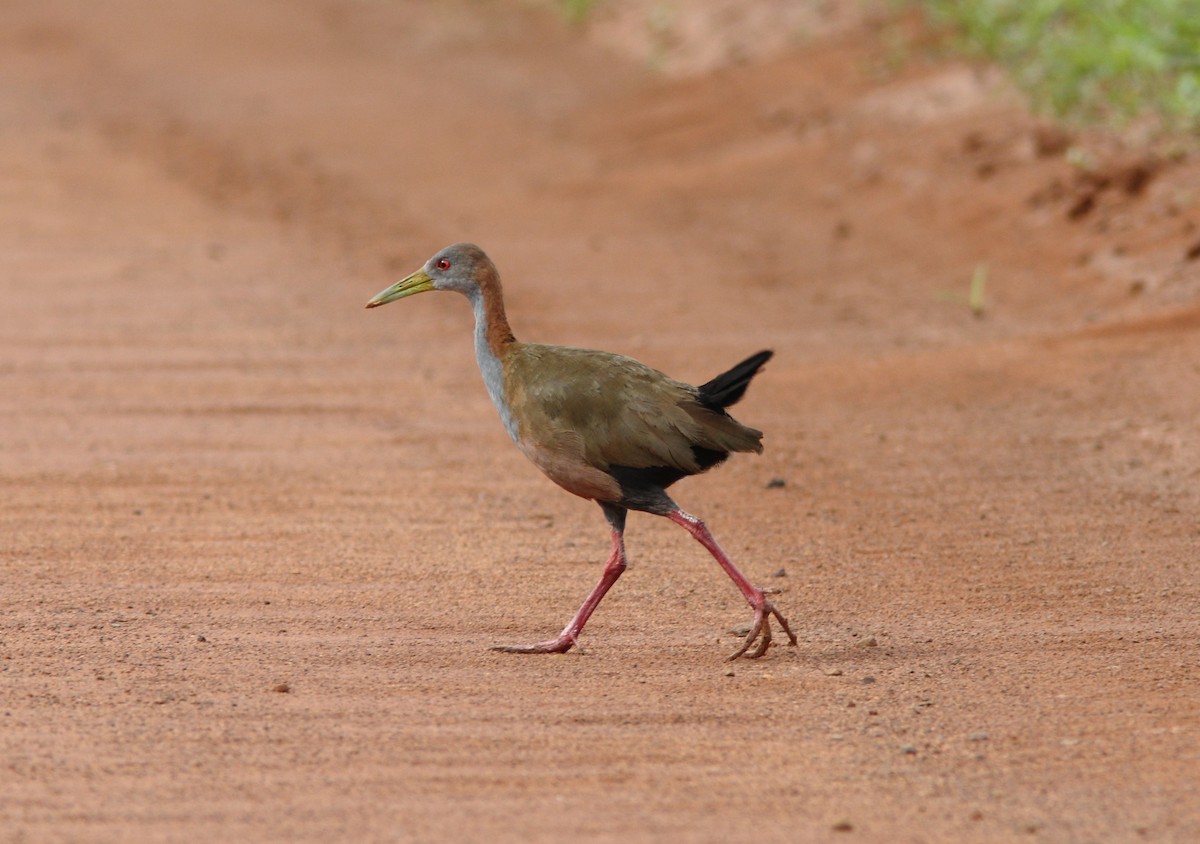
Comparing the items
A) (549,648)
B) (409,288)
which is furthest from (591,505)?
(549,648)

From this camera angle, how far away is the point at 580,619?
5.38m

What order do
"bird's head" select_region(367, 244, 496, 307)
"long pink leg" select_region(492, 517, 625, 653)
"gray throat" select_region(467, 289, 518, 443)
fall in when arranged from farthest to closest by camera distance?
"bird's head" select_region(367, 244, 496, 307) < "gray throat" select_region(467, 289, 518, 443) < "long pink leg" select_region(492, 517, 625, 653)

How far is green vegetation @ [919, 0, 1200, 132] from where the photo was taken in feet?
36.9

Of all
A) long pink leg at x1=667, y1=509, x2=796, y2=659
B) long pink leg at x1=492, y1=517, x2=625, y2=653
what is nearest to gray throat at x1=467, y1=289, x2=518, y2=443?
long pink leg at x1=492, y1=517, x2=625, y2=653

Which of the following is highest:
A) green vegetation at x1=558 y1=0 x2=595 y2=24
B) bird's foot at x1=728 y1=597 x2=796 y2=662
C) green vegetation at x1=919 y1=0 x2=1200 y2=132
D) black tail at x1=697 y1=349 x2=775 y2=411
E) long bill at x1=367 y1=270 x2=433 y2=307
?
green vegetation at x1=558 y1=0 x2=595 y2=24

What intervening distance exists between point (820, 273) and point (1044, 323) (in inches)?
75.3

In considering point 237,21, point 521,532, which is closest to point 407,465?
point 521,532

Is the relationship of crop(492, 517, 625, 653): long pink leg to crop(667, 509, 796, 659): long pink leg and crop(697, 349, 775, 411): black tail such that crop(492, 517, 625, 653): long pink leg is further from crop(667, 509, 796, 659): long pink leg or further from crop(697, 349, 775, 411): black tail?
crop(697, 349, 775, 411): black tail

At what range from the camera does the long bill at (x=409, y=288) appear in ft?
20.5

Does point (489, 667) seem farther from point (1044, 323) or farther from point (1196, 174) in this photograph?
point (1196, 174)

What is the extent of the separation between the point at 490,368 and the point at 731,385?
933 millimetres

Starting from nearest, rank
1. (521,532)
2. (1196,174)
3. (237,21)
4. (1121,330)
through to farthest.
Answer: (521,532) → (1121,330) → (1196,174) → (237,21)

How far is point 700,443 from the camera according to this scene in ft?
17.8

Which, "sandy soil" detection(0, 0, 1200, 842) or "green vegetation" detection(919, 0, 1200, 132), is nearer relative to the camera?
"sandy soil" detection(0, 0, 1200, 842)
